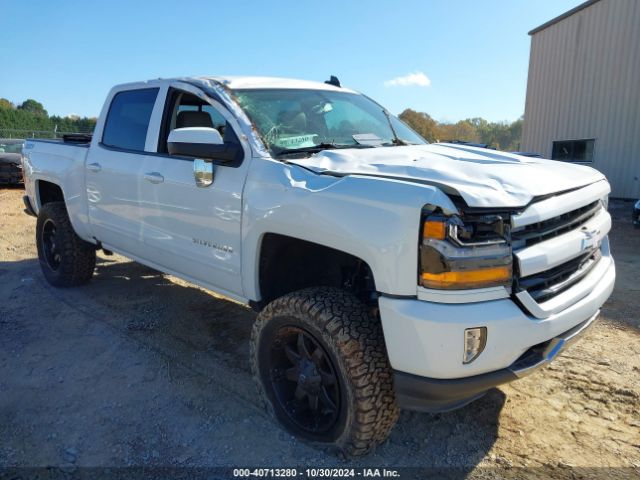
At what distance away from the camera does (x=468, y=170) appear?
8.18 ft

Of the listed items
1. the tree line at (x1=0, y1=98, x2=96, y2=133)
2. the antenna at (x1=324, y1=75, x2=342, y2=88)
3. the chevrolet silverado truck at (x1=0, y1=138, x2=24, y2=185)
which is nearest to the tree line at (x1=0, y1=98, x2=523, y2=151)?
the tree line at (x1=0, y1=98, x2=96, y2=133)

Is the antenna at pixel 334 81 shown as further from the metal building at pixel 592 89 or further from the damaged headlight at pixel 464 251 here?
the metal building at pixel 592 89

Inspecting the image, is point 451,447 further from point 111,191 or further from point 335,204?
point 111,191

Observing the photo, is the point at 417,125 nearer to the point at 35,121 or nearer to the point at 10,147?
the point at 10,147

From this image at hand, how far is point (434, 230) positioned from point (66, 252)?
14.1 ft

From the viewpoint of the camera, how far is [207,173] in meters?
3.12

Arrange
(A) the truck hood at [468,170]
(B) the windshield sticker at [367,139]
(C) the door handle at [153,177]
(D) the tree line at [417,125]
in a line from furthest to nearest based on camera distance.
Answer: (D) the tree line at [417,125], (C) the door handle at [153,177], (B) the windshield sticker at [367,139], (A) the truck hood at [468,170]

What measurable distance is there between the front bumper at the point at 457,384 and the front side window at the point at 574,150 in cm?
1315

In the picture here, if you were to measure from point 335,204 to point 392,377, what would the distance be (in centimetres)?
86

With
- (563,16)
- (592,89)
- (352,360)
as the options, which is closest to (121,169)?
(352,360)

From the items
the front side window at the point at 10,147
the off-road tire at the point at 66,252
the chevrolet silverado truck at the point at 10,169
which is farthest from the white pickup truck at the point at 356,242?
the front side window at the point at 10,147

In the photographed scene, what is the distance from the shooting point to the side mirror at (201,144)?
2.94 m

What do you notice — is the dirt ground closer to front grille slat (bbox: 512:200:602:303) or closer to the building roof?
front grille slat (bbox: 512:200:602:303)

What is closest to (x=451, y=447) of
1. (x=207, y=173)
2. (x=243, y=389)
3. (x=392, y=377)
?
(x=392, y=377)
